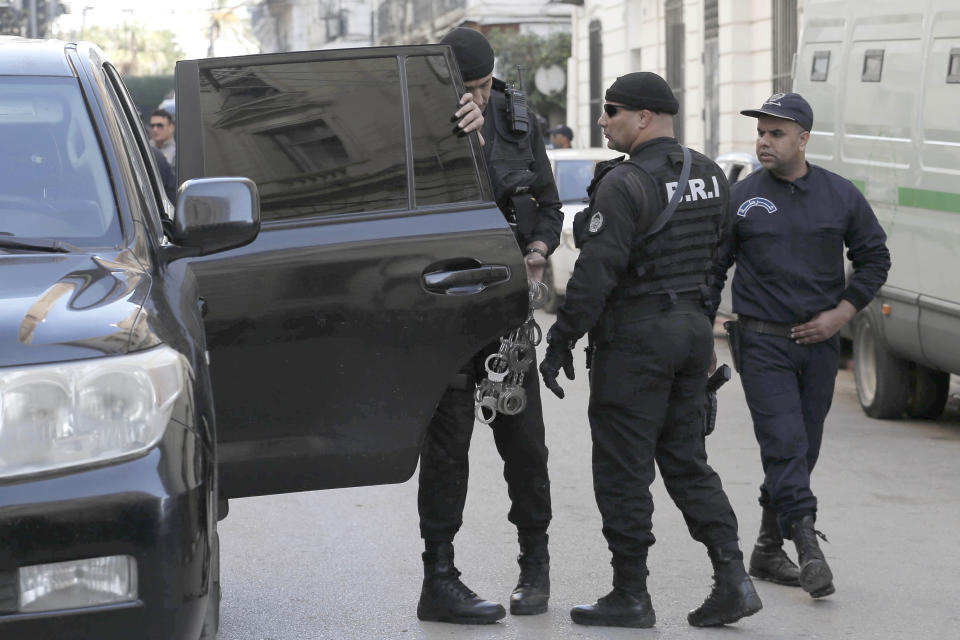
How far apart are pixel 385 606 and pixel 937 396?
17.2ft

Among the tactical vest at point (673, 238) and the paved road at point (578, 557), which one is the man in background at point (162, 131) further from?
the tactical vest at point (673, 238)

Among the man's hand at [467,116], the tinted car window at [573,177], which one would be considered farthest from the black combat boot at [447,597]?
the tinted car window at [573,177]

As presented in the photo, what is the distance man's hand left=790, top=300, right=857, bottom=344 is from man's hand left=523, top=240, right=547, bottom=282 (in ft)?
3.24

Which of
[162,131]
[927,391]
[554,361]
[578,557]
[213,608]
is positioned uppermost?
[554,361]

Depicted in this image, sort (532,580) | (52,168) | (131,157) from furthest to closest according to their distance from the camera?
(532,580), (131,157), (52,168)

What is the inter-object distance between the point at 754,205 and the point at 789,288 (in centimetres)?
33

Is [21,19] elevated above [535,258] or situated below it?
above

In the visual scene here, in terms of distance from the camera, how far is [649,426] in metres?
5.07

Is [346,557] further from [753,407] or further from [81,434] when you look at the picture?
[81,434]

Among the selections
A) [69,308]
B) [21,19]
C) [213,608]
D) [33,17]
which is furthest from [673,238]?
[21,19]

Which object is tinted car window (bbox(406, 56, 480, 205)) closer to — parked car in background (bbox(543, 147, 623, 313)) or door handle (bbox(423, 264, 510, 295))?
door handle (bbox(423, 264, 510, 295))

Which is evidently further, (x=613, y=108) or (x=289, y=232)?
(x=613, y=108)

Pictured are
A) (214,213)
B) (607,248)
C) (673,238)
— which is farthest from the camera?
(673,238)

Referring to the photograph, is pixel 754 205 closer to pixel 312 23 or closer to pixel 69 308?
pixel 69 308
